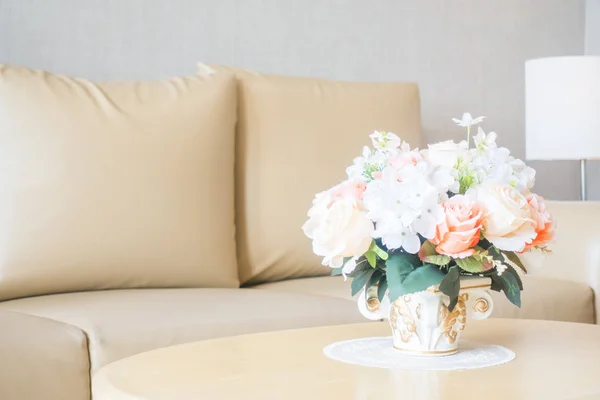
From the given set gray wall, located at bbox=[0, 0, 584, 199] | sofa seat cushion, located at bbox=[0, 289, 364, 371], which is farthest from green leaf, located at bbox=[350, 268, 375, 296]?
gray wall, located at bbox=[0, 0, 584, 199]

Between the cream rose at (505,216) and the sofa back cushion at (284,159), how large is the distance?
1.29 m

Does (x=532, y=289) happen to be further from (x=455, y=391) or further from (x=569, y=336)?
(x=455, y=391)

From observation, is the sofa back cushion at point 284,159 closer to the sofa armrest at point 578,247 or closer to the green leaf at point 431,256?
the sofa armrest at point 578,247

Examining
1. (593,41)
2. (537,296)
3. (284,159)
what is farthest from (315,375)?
(593,41)

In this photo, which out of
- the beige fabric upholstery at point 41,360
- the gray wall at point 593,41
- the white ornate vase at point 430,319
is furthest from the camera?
the gray wall at point 593,41

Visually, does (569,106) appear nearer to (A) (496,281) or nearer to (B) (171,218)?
(B) (171,218)

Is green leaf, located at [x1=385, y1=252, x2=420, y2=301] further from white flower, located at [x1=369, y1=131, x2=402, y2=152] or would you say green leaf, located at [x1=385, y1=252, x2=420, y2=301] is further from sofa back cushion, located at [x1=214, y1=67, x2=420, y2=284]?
sofa back cushion, located at [x1=214, y1=67, x2=420, y2=284]

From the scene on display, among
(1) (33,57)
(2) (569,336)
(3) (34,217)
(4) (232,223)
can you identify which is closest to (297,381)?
(2) (569,336)

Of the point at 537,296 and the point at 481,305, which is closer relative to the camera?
the point at 481,305

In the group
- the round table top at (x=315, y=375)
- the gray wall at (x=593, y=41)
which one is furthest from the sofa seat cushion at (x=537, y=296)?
the gray wall at (x=593, y=41)

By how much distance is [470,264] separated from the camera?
125 cm

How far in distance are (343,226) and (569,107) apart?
6.81 feet

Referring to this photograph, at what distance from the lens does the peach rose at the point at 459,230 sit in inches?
47.3

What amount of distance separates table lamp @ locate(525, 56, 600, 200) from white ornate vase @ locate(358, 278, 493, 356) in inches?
75.4
